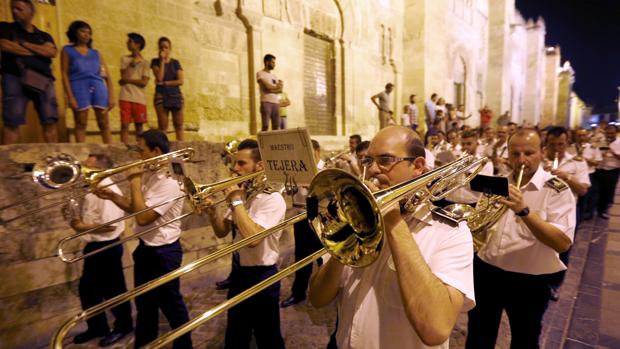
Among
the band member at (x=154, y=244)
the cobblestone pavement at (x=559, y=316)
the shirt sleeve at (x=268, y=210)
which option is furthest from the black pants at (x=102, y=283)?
the shirt sleeve at (x=268, y=210)

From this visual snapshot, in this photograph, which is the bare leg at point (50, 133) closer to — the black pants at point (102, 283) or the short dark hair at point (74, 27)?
the short dark hair at point (74, 27)

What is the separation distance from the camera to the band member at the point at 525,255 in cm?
215

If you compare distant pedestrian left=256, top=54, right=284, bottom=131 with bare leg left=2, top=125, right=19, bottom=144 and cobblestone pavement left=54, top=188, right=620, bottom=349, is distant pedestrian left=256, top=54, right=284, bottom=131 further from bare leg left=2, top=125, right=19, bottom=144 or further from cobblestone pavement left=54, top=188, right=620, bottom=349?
bare leg left=2, top=125, right=19, bottom=144

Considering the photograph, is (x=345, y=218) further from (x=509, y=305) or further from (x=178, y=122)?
(x=178, y=122)

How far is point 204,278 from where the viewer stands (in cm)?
461

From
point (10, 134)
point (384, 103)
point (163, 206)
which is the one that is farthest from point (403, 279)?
point (384, 103)

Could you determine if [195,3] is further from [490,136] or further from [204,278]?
[490,136]

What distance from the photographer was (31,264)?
3256 millimetres

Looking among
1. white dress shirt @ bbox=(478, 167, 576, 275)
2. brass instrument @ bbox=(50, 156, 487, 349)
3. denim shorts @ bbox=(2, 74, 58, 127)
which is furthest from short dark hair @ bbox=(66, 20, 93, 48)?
white dress shirt @ bbox=(478, 167, 576, 275)

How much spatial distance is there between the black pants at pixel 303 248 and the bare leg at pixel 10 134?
3.59 metres

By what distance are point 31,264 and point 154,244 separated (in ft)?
5.21

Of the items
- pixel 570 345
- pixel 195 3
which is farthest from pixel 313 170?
pixel 195 3

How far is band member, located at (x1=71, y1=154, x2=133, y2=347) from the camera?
127 inches

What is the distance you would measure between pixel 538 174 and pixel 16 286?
196 inches
